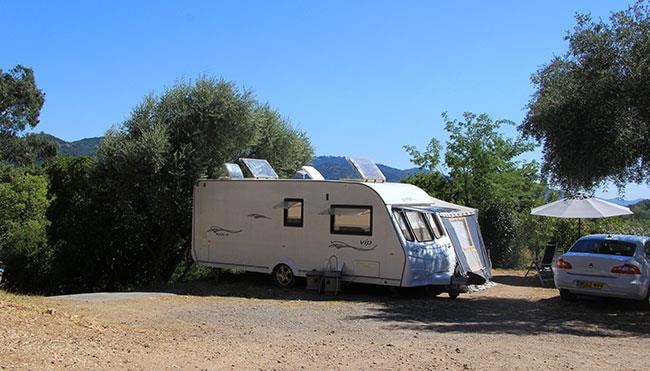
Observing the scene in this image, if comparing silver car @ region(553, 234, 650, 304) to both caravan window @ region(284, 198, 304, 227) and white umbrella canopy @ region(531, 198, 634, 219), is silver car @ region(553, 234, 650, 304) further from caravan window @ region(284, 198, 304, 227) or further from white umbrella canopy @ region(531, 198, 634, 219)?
caravan window @ region(284, 198, 304, 227)

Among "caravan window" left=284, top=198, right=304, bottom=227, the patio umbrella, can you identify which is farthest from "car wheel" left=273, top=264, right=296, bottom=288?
the patio umbrella

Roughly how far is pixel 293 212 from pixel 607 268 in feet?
21.3

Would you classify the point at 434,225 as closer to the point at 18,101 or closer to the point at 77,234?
the point at 77,234

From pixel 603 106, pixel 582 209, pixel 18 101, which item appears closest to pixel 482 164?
pixel 582 209

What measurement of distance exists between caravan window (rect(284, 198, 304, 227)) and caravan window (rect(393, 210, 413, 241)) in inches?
86.6

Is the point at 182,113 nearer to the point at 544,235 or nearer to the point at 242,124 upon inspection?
the point at 242,124

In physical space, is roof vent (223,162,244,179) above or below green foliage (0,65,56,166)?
below

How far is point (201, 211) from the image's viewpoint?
15.8 meters

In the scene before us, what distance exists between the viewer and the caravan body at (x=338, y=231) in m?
13.4

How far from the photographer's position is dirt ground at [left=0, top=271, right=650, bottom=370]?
6699 millimetres

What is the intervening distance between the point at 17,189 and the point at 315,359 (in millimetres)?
40864

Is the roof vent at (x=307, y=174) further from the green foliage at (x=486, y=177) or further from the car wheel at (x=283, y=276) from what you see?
the green foliage at (x=486, y=177)

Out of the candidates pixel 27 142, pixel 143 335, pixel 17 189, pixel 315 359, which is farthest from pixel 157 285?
pixel 27 142

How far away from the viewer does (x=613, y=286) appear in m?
11.6
